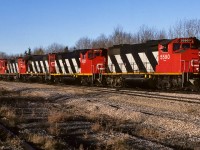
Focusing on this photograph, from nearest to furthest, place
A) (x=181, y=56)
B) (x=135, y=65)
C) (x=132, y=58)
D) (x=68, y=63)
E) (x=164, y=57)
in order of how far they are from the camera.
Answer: (x=181, y=56)
(x=164, y=57)
(x=135, y=65)
(x=132, y=58)
(x=68, y=63)

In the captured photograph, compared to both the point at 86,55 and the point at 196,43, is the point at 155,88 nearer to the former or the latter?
the point at 196,43

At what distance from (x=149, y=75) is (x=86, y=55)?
10078mm

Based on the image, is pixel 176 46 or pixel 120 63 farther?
pixel 120 63

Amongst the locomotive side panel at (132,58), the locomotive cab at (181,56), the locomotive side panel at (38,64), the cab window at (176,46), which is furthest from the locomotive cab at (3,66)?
the cab window at (176,46)

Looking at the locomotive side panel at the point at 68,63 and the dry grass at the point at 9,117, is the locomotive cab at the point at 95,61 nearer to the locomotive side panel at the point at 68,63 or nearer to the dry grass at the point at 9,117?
the locomotive side panel at the point at 68,63

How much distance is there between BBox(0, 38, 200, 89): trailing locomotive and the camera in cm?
2212

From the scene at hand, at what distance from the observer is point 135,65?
26.8 meters

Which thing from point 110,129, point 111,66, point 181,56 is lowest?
point 110,129

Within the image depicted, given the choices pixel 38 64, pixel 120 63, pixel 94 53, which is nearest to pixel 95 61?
pixel 94 53

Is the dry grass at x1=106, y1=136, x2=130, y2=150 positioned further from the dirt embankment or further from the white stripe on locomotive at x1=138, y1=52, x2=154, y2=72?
the white stripe on locomotive at x1=138, y1=52, x2=154, y2=72

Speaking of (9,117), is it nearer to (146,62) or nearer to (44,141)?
(44,141)

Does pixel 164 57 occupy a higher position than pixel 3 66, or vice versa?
pixel 164 57

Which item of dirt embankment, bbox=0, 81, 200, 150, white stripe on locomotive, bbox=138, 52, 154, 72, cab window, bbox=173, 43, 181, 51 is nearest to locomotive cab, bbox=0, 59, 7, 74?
white stripe on locomotive, bbox=138, 52, 154, 72

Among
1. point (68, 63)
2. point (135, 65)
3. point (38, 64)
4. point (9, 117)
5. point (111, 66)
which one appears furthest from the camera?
point (38, 64)
